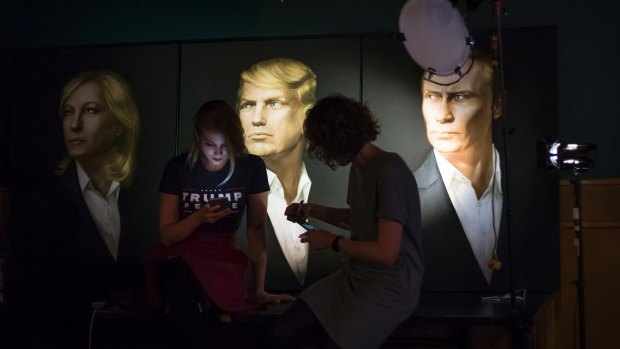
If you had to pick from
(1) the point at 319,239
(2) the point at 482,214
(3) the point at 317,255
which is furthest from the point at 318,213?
(2) the point at 482,214

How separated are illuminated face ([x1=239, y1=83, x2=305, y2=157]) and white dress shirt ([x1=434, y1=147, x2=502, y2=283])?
954 millimetres

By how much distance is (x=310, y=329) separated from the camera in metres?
2.85

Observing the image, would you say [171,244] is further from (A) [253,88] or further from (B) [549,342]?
(B) [549,342]

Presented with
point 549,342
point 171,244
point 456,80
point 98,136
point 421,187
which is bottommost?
point 549,342

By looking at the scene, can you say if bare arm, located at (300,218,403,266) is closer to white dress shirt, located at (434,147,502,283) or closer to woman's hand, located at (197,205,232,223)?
woman's hand, located at (197,205,232,223)

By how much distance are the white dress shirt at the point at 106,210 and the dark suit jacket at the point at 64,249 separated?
3 centimetres

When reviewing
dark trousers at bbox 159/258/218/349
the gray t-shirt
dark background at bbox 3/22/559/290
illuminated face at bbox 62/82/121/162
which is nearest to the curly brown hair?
the gray t-shirt

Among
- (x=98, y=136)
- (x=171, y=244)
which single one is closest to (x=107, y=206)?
(x=98, y=136)

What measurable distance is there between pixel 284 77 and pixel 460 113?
1.02 meters

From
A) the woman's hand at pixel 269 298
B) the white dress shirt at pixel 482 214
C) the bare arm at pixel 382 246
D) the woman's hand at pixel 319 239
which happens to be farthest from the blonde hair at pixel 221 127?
the white dress shirt at pixel 482 214

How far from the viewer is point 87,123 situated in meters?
4.75

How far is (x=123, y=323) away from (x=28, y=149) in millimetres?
1801

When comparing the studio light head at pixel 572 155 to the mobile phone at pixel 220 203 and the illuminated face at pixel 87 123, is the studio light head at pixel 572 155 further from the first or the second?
the illuminated face at pixel 87 123

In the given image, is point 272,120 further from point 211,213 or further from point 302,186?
point 211,213
